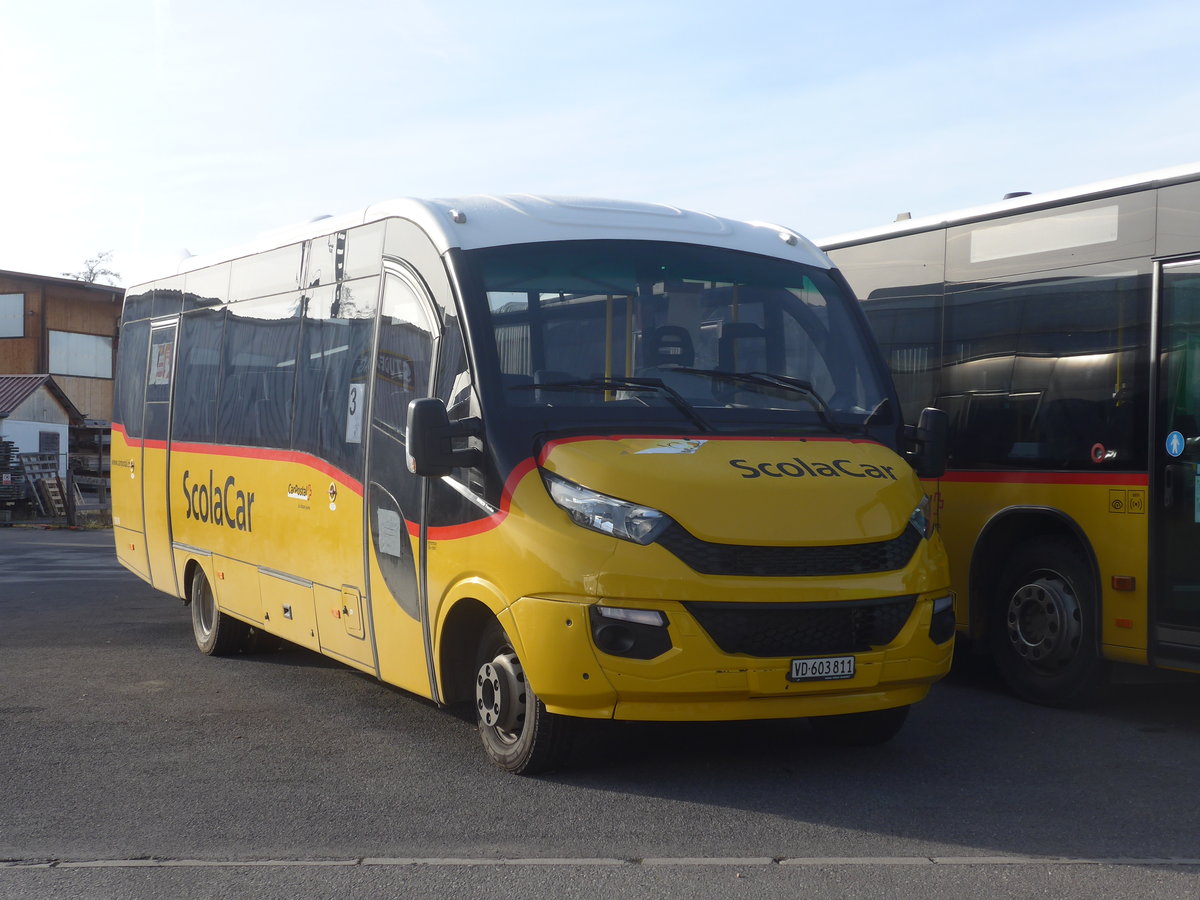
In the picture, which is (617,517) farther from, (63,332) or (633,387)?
(63,332)

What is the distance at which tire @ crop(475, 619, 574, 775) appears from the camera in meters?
6.41

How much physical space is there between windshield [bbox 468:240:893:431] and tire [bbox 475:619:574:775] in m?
1.18

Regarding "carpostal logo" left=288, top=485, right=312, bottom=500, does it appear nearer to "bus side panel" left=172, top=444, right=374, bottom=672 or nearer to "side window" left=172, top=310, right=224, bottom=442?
"bus side panel" left=172, top=444, right=374, bottom=672

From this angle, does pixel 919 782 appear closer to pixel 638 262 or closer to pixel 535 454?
pixel 535 454

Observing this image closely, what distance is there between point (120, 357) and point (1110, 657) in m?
9.35

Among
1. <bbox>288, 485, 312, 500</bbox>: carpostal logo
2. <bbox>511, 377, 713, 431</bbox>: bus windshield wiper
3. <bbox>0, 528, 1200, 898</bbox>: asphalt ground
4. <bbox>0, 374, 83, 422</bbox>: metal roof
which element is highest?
<bbox>0, 374, 83, 422</bbox>: metal roof

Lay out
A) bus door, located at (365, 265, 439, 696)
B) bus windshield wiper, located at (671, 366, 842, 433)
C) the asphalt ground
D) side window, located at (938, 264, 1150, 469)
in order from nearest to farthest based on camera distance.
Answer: the asphalt ground
bus windshield wiper, located at (671, 366, 842, 433)
bus door, located at (365, 265, 439, 696)
side window, located at (938, 264, 1150, 469)

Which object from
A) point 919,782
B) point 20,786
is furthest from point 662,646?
point 20,786

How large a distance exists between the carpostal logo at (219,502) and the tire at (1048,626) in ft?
16.6

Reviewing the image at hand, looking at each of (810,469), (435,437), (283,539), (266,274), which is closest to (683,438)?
(810,469)

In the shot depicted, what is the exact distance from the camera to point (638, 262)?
23.7 feet

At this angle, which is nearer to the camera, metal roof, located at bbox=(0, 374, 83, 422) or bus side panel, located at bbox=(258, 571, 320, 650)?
bus side panel, located at bbox=(258, 571, 320, 650)

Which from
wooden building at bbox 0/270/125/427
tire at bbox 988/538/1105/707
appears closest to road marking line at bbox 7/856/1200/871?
tire at bbox 988/538/1105/707

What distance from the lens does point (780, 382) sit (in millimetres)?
7066
